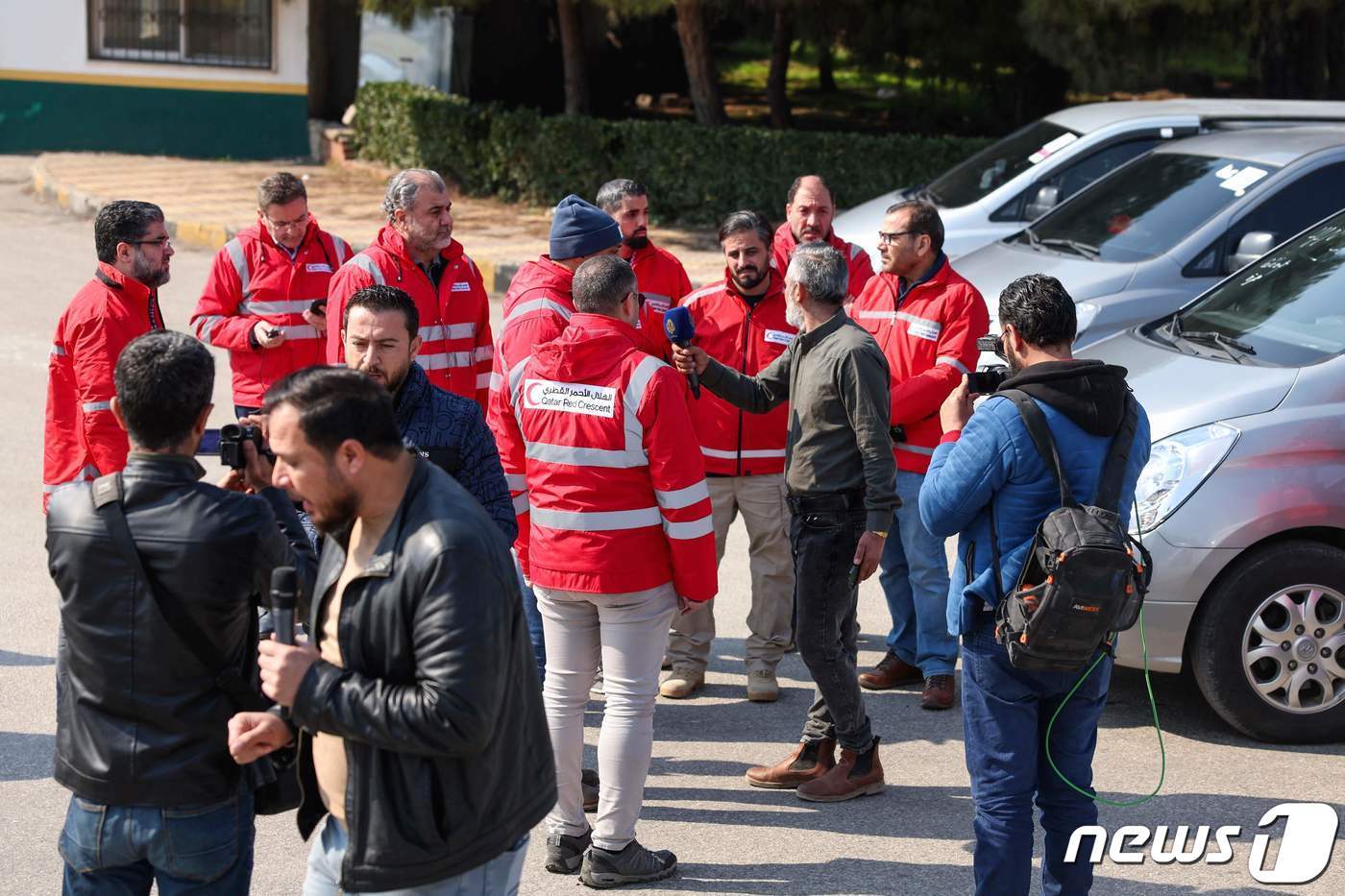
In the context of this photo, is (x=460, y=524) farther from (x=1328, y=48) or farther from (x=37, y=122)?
(x=37, y=122)

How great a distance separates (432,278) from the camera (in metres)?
6.34

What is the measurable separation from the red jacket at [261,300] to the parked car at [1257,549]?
3.67 metres

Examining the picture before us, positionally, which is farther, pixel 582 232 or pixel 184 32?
pixel 184 32

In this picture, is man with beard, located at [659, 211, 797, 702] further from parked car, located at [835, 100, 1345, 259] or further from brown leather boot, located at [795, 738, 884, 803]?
parked car, located at [835, 100, 1345, 259]

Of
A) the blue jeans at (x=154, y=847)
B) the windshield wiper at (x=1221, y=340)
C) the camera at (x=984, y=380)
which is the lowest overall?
the blue jeans at (x=154, y=847)

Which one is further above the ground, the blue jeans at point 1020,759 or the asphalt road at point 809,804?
the blue jeans at point 1020,759

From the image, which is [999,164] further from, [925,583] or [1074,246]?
[925,583]

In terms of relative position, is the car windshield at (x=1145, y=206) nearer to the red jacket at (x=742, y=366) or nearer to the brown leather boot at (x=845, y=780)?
the red jacket at (x=742, y=366)

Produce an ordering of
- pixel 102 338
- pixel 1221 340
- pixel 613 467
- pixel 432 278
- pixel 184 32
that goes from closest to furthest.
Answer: pixel 613 467 → pixel 102 338 → pixel 432 278 → pixel 1221 340 → pixel 184 32

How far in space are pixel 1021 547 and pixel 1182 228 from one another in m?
5.55

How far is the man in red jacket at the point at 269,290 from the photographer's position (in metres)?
6.70

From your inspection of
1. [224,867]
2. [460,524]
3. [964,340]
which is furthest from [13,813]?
[964,340]

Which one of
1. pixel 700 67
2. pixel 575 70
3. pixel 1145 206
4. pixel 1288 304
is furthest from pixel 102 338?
pixel 575 70

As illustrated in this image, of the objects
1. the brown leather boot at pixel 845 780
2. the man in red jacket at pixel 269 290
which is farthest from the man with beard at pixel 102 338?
the brown leather boot at pixel 845 780
